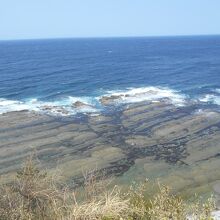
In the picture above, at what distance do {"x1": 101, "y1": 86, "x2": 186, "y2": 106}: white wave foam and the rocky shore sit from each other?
5.77m

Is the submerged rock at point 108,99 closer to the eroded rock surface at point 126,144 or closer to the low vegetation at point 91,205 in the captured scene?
the eroded rock surface at point 126,144

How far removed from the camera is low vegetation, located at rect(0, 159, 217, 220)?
17375 millimetres

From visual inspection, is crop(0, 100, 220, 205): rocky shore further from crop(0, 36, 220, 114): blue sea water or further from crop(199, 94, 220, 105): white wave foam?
crop(0, 36, 220, 114): blue sea water

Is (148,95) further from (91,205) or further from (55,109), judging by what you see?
(91,205)

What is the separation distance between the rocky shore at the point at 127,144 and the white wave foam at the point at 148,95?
5.77 metres

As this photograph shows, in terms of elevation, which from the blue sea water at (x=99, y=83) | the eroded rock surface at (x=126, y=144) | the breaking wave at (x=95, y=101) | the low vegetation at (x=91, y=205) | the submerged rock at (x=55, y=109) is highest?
the low vegetation at (x=91, y=205)

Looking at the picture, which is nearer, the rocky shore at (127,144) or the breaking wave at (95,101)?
the rocky shore at (127,144)

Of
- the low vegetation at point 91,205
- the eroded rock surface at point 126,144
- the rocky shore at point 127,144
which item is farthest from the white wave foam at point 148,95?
the low vegetation at point 91,205

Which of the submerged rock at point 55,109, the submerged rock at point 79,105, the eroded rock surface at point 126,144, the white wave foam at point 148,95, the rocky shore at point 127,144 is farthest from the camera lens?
the white wave foam at point 148,95

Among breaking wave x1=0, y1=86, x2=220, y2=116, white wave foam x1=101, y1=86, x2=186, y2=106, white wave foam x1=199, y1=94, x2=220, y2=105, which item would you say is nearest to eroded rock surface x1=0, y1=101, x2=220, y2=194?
breaking wave x1=0, y1=86, x2=220, y2=116

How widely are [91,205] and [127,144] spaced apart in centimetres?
3432

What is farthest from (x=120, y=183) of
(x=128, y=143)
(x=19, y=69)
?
(x=19, y=69)

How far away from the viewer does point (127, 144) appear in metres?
51.9

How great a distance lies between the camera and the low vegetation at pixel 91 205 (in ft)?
57.0
